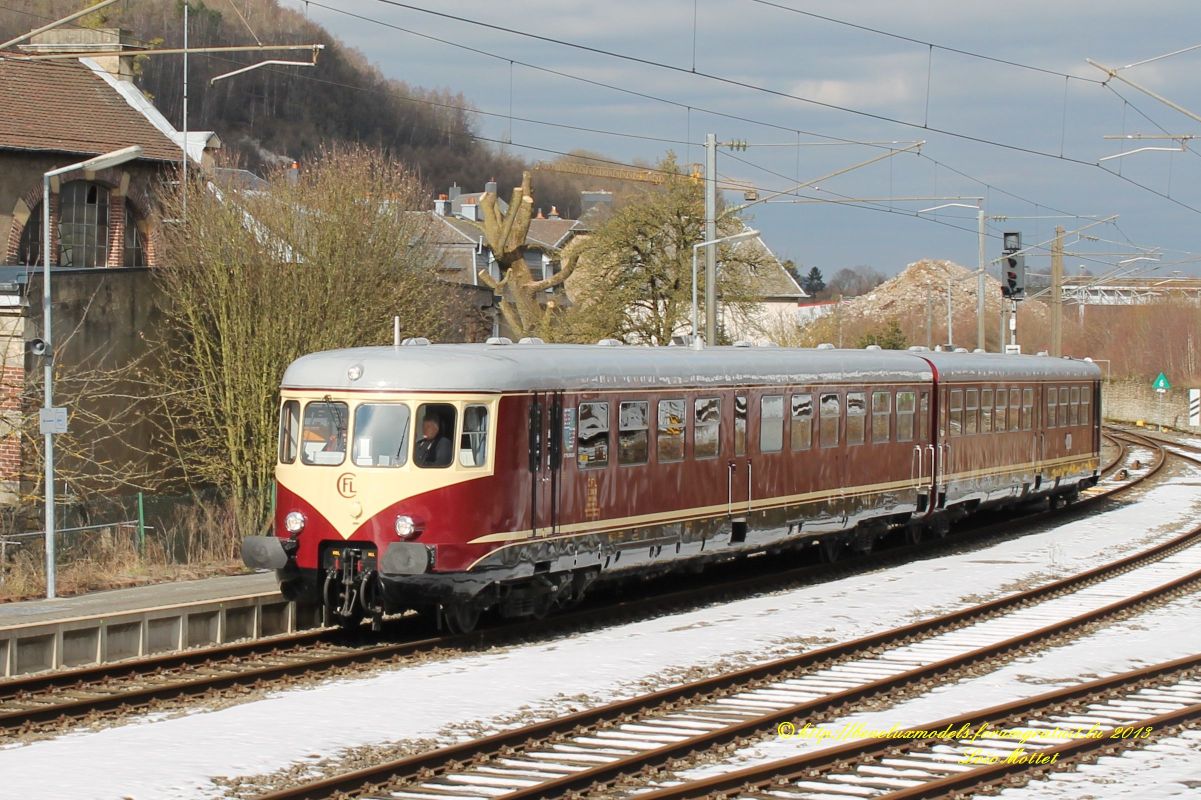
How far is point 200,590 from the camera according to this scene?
19656 millimetres

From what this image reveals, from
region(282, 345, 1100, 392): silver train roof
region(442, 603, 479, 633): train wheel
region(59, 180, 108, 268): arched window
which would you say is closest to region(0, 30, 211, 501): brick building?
region(59, 180, 108, 268): arched window

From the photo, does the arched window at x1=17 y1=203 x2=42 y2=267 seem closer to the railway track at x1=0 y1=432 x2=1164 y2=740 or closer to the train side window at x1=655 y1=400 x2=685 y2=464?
the train side window at x1=655 y1=400 x2=685 y2=464

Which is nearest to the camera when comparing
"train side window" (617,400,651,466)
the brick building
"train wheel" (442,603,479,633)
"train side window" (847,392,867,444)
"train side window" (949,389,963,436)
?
"train wheel" (442,603,479,633)

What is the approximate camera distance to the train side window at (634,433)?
18.4m

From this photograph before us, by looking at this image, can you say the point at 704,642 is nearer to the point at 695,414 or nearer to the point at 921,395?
the point at 695,414

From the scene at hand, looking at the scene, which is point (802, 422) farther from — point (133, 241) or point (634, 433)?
point (133, 241)

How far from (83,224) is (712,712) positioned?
25.7m

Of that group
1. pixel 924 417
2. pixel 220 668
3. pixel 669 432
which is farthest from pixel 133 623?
pixel 924 417

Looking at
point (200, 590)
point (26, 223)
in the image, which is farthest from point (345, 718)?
point (26, 223)

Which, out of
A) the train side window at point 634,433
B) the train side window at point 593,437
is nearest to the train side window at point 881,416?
the train side window at point 634,433

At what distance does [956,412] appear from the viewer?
89.7ft

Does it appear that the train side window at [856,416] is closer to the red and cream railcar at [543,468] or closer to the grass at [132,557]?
the red and cream railcar at [543,468]

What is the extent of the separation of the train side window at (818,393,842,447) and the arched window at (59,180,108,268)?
1820cm

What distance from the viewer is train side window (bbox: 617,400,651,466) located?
725 inches
